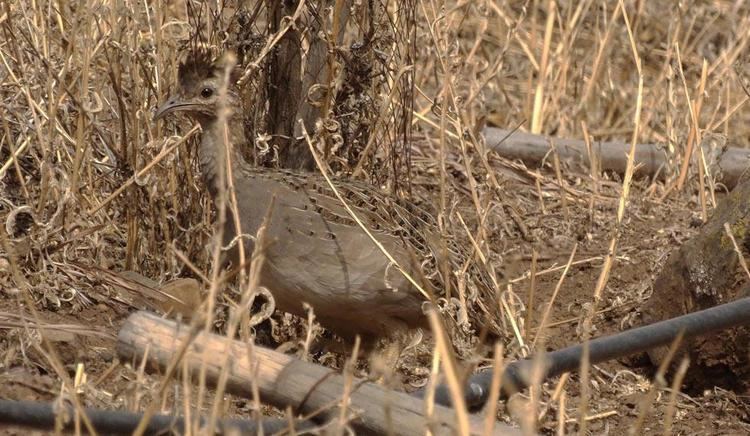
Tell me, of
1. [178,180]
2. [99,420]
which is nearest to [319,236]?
[178,180]

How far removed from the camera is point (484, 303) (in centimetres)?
497

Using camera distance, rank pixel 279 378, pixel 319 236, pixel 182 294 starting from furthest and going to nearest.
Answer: pixel 182 294 → pixel 319 236 → pixel 279 378

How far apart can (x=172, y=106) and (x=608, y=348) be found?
218cm

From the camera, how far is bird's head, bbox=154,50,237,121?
15.8 feet

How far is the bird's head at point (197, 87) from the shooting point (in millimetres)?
4824

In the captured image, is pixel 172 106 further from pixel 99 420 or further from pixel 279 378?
pixel 99 420

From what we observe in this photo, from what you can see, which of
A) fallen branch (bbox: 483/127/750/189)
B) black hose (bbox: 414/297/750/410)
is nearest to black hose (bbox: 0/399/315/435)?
black hose (bbox: 414/297/750/410)

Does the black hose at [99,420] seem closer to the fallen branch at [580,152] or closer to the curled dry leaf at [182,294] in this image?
the curled dry leaf at [182,294]

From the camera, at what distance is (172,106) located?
4852 mm

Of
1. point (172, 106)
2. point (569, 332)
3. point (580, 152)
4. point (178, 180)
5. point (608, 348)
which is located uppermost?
point (172, 106)

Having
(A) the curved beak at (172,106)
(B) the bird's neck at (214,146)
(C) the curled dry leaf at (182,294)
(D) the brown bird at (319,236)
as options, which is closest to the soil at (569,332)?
(C) the curled dry leaf at (182,294)

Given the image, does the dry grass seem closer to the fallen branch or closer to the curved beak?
the curved beak

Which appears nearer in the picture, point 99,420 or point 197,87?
point 99,420

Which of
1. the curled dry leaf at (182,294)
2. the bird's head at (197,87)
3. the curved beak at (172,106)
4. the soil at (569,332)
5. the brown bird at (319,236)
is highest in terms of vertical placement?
the bird's head at (197,87)
